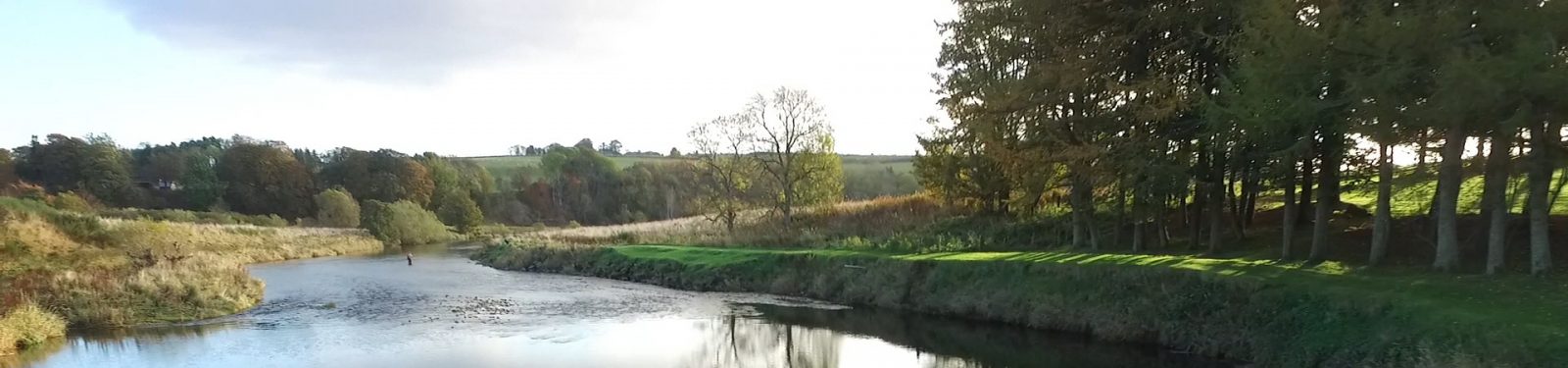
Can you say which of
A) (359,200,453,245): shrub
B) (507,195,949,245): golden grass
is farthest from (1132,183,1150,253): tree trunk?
(359,200,453,245): shrub

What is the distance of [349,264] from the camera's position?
34469 millimetres

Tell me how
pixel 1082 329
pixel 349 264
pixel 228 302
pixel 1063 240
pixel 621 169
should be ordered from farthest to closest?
pixel 621 169, pixel 349 264, pixel 1063 240, pixel 228 302, pixel 1082 329

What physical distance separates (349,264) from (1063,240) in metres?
30.1

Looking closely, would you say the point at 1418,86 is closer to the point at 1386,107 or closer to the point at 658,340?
the point at 1386,107

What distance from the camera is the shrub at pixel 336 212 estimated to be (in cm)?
5806

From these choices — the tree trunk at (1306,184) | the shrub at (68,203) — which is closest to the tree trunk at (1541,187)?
the tree trunk at (1306,184)

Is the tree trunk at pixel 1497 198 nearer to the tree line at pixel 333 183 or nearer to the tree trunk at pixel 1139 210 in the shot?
the tree trunk at pixel 1139 210

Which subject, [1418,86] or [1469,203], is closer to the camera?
[1418,86]

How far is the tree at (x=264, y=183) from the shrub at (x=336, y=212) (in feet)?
30.1

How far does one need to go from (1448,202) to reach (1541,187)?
1092mm

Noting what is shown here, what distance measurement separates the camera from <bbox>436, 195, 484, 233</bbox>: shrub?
6106 centimetres

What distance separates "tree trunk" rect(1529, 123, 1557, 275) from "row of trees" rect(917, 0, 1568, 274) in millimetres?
24

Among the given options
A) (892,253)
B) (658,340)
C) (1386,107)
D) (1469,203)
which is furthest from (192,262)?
(1469,203)

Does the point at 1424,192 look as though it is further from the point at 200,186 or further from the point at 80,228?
the point at 200,186
